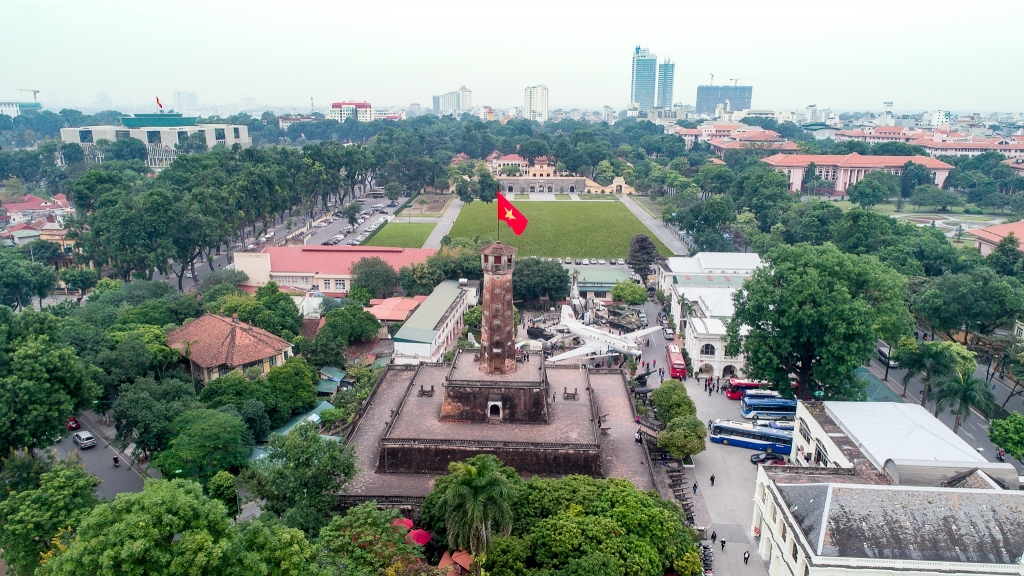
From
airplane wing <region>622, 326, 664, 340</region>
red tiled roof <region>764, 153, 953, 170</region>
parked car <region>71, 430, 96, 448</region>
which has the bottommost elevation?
parked car <region>71, 430, 96, 448</region>

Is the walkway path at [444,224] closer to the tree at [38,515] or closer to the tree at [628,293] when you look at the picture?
the tree at [628,293]

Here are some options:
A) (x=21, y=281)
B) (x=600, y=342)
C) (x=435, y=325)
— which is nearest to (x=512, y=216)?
(x=435, y=325)

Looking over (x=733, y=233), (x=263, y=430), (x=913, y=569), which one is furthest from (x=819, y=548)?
(x=733, y=233)

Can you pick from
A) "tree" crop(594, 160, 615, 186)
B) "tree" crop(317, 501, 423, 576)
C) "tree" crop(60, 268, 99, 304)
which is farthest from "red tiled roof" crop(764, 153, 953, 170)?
"tree" crop(317, 501, 423, 576)

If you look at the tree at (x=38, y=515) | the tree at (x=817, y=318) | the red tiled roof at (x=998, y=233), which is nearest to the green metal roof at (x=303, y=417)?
the tree at (x=38, y=515)

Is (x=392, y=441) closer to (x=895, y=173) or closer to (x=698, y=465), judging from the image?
(x=698, y=465)

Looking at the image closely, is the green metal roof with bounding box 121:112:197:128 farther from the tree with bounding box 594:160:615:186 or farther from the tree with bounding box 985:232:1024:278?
the tree with bounding box 985:232:1024:278
